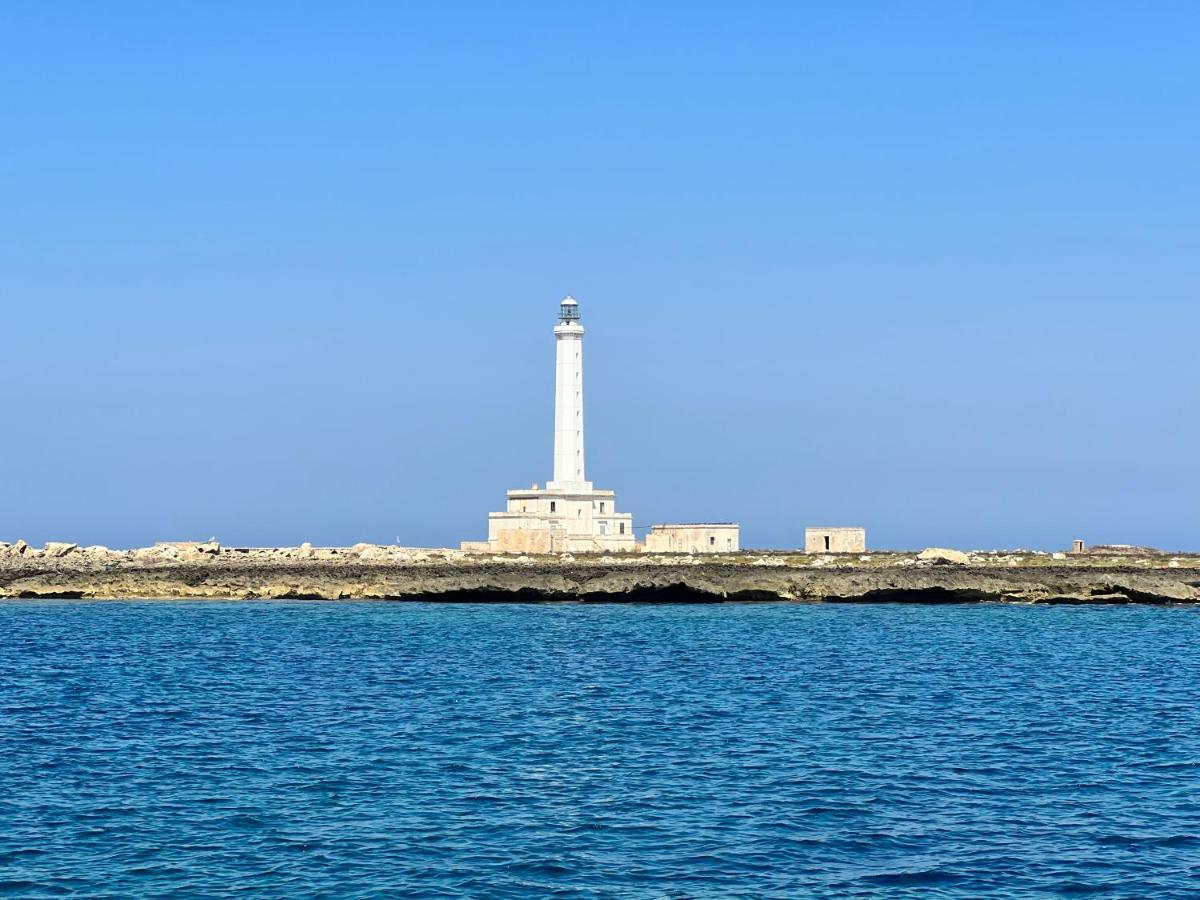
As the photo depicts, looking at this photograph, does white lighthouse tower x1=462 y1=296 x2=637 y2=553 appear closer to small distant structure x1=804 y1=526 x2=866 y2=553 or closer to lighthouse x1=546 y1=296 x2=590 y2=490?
lighthouse x1=546 y1=296 x2=590 y2=490

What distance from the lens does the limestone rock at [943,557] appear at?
64938 mm

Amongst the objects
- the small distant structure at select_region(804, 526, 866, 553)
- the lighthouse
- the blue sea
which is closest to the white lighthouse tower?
the lighthouse

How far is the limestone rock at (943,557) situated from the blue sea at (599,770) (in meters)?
22.7

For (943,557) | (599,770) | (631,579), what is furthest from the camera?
(943,557)

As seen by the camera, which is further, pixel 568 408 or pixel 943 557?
pixel 568 408

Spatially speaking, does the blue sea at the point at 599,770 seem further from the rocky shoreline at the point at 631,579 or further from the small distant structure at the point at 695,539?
the small distant structure at the point at 695,539

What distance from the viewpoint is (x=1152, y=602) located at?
57906 mm

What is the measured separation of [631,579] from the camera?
5691 centimetres

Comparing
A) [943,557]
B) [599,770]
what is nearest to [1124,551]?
Result: [943,557]

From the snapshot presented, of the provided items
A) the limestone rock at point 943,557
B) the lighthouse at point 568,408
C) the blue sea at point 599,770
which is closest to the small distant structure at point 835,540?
the limestone rock at point 943,557

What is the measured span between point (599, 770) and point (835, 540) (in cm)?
5225

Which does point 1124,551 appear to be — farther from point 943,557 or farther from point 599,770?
point 599,770

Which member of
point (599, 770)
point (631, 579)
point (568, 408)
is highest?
point (568, 408)

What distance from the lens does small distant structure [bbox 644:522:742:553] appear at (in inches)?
2997
